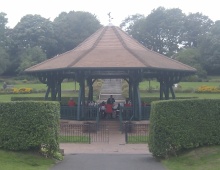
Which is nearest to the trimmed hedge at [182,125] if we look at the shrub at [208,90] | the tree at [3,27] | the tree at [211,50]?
the shrub at [208,90]

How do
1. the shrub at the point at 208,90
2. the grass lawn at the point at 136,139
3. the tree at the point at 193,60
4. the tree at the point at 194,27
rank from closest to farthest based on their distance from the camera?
the grass lawn at the point at 136,139, the shrub at the point at 208,90, the tree at the point at 193,60, the tree at the point at 194,27

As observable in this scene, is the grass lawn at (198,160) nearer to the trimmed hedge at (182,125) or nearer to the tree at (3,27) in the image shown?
the trimmed hedge at (182,125)

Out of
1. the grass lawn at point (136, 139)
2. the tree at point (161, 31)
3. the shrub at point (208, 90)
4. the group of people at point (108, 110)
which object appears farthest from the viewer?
the tree at point (161, 31)

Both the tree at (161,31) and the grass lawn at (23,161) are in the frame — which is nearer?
the grass lawn at (23,161)

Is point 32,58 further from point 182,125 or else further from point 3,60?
point 182,125

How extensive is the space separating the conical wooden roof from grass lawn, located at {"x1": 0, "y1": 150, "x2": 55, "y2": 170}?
1233 cm

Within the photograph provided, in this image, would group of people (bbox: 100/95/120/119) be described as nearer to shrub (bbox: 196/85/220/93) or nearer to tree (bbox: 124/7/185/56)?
shrub (bbox: 196/85/220/93)

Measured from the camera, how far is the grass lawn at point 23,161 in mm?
15426

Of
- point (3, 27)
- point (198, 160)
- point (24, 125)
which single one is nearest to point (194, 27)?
point (3, 27)

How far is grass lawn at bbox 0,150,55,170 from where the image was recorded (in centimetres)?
1543

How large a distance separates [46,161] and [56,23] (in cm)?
6978

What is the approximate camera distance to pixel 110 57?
31391mm

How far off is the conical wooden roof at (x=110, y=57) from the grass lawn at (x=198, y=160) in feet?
38.2

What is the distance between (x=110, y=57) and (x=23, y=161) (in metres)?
15.8
